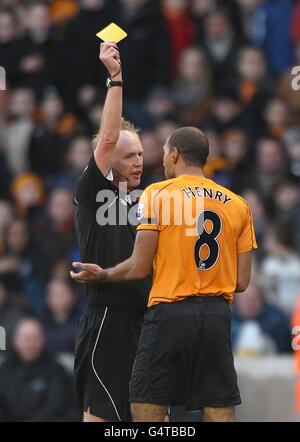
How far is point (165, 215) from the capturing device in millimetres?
6953

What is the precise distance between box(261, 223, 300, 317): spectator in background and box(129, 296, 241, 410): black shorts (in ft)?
14.7

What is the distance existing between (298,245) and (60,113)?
3512 mm

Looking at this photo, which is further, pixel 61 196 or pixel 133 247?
pixel 61 196

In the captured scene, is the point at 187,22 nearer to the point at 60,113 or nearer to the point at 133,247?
the point at 60,113

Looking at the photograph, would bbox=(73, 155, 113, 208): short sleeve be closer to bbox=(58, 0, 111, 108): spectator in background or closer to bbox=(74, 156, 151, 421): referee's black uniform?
bbox=(74, 156, 151, 421): referee's black uniform

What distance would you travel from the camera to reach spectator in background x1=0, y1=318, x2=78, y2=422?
1105 centimetres

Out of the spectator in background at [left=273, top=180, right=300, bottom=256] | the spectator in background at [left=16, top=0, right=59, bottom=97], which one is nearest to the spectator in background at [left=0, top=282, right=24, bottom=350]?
the spectator in background at [left=273, top=180, right=300, bottom=256]

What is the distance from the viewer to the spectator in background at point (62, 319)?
11.8 meters

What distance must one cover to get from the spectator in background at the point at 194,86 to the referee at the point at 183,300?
6.63 m

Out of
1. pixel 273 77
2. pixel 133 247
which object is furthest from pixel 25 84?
pixel 133 247

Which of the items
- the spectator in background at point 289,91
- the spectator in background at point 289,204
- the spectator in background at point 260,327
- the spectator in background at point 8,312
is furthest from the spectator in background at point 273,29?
the spectator in background at point 8,312

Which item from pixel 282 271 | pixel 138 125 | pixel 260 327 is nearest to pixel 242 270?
pixel 260 327

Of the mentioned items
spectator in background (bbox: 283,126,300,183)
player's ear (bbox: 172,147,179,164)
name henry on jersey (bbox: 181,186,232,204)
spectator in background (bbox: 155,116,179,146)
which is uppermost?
spectator in background (bbox: 155,116,179,146)

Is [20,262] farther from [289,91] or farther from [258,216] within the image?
[289,91]
